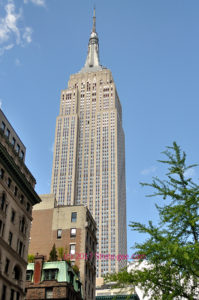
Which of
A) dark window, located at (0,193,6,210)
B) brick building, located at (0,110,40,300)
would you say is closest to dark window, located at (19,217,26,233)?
brick building, located at (0,110,40,300)

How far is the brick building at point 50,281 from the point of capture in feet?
184

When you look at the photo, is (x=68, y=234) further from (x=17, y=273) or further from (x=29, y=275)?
(x=17, y=273)

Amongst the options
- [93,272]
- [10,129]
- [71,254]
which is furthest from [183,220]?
[93,272]

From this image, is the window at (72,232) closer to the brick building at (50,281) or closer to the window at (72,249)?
the window at (72,249)

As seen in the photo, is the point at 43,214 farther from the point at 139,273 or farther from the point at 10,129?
the point at 139,273

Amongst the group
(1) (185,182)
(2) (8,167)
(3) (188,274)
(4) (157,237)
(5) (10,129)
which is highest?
(5) (10,129)

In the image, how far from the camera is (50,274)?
58281 millimetres

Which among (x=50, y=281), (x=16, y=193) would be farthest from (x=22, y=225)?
(x=50, y=281)

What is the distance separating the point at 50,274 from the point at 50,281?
4.10ft

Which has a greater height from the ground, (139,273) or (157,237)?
(157,237)

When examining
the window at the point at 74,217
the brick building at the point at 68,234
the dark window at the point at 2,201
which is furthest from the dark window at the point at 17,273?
the window at the point at 74,217

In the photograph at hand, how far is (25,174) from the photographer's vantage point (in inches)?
2165

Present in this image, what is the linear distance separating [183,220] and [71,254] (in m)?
51.2

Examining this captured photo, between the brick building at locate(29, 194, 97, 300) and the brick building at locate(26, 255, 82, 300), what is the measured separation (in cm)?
1006
